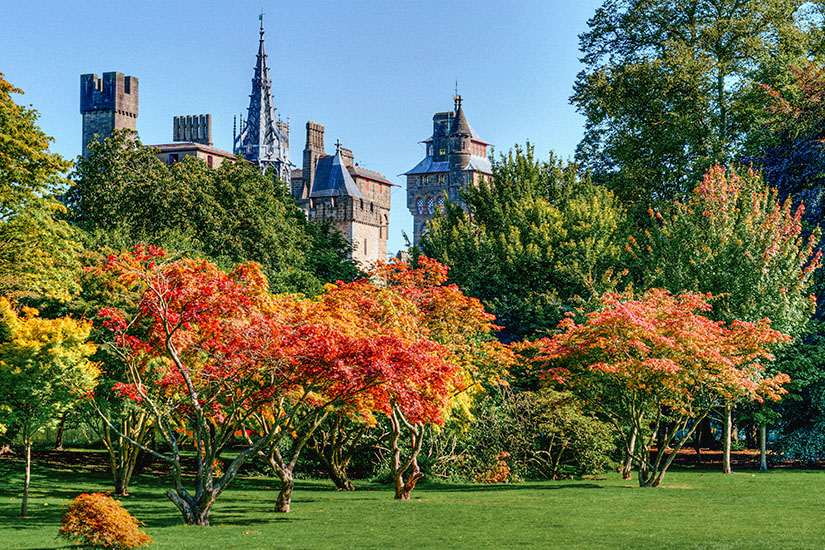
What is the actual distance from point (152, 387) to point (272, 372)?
5.94 metres

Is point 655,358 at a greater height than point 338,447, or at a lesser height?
greater

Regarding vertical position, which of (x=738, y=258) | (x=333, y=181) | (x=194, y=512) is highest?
(x=333, y=181)

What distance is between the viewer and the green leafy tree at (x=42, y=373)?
20.0m

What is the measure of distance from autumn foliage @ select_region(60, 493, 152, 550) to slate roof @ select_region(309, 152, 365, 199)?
92.8m

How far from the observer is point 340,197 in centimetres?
10569

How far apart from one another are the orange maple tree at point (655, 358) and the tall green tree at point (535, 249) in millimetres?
7060

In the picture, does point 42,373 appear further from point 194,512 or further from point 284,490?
point 284,490

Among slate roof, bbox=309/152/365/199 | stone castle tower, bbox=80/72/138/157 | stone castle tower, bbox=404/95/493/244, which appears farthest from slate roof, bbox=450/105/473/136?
stone castle tower, bbox=80/72/138/157

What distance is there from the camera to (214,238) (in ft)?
125

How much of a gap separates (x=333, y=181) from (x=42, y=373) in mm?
88148

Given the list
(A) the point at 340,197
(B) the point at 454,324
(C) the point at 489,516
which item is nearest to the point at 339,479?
(B) the point at 454,324

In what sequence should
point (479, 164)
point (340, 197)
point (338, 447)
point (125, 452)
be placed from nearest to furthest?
1. point (125, 452)
2. point (338, 447)
3. point (340, 197)
4. point (479, 164)

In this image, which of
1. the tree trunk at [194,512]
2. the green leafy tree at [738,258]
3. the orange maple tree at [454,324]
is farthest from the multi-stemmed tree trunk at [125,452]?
the green leafy tree at [738,258]

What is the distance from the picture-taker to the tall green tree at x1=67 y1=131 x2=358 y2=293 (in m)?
36.5
